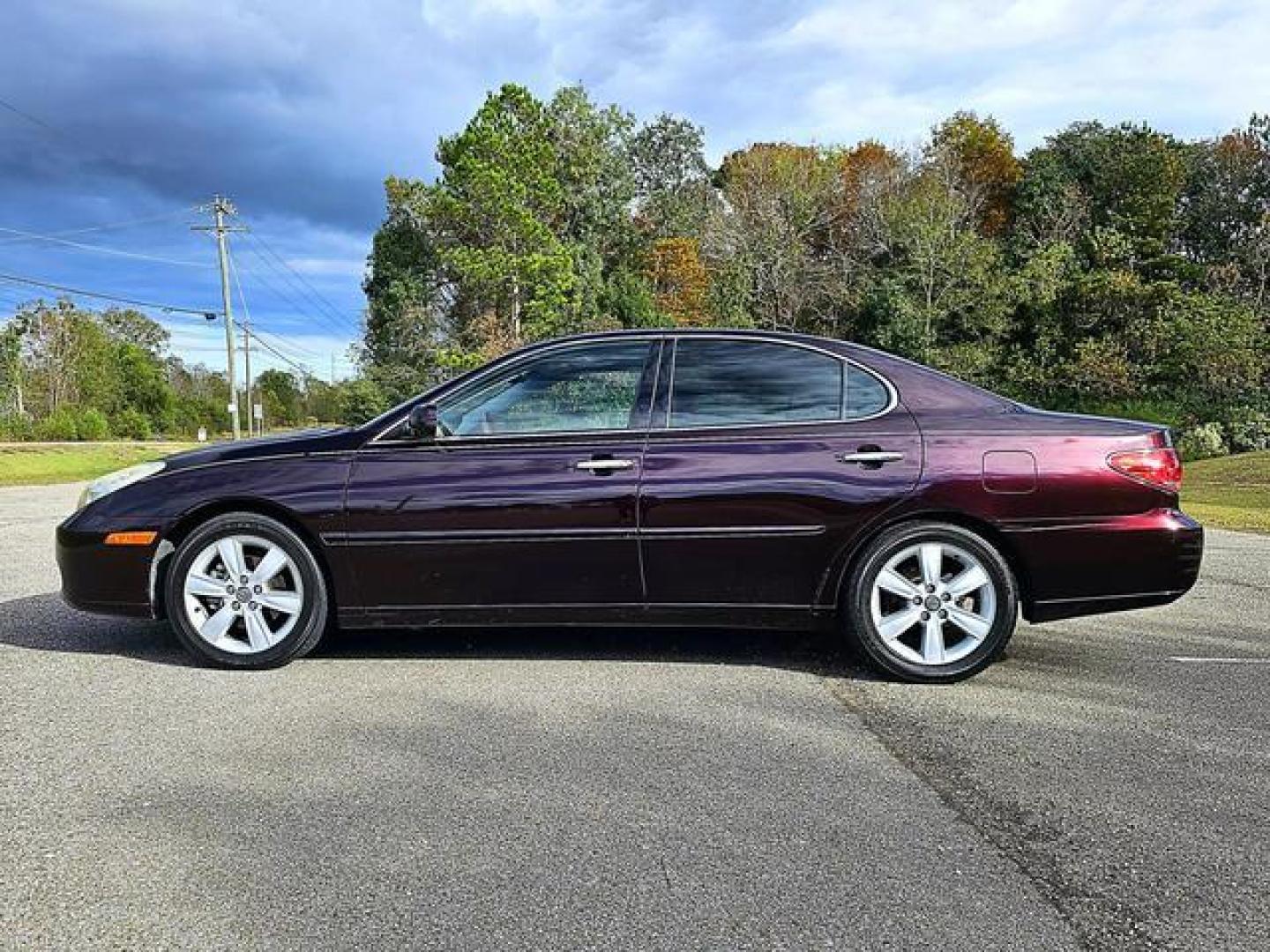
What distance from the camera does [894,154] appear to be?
142 feet

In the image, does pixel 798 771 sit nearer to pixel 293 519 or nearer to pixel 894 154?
pixel 293 519

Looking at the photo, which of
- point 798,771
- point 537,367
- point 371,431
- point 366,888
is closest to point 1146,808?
point 798,771

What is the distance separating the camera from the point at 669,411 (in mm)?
4270

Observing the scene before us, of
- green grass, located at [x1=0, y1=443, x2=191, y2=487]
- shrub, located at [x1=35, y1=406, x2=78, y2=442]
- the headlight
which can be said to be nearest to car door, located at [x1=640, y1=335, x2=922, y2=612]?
the headlight

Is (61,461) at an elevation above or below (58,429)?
below

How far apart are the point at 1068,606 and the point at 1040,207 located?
4069 cm

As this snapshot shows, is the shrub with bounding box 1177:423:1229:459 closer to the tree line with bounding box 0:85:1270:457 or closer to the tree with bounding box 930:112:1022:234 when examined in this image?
the tree line with bounding box 0:85:1270:457

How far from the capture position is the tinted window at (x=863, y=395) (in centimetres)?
423

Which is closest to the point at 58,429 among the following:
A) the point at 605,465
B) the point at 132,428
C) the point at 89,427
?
the point at 89,427

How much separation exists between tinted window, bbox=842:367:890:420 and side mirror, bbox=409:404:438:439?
1.96 metres

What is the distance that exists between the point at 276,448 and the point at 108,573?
100cm

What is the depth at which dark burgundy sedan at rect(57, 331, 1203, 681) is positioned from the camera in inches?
161

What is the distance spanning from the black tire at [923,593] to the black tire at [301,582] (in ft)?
8.31

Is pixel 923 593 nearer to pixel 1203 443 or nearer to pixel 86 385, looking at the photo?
pixel 1203 443
